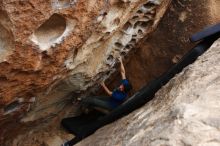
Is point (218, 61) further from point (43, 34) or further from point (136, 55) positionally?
point (136, 55)

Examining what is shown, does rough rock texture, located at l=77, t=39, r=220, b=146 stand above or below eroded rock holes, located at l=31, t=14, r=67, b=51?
below

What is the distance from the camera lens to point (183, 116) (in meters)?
1.65


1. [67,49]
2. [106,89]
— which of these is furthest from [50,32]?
[106,89]

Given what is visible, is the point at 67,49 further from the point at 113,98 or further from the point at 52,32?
the point at 113,98

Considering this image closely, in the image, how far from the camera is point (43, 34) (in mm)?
2207

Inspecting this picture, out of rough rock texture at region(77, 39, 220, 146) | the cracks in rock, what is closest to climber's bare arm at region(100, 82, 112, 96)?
rough rock texture at region(77, 39, 220, 146)

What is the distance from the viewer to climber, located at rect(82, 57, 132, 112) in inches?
119

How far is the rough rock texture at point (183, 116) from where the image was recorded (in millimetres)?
1578

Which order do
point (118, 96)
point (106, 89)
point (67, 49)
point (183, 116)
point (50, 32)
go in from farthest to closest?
point (106, 89) < point (118, 96) < point (67, 49) < point (50, 32) < point (183, 116)

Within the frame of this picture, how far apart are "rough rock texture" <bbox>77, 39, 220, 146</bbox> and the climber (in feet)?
2.33

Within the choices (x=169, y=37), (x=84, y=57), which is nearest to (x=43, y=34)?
(x=84, y=57)

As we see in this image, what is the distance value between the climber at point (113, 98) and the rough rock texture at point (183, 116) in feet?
2.33

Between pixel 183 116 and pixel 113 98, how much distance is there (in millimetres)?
1425

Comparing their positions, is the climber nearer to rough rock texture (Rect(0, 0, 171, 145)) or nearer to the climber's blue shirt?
the climber's blue shirt
